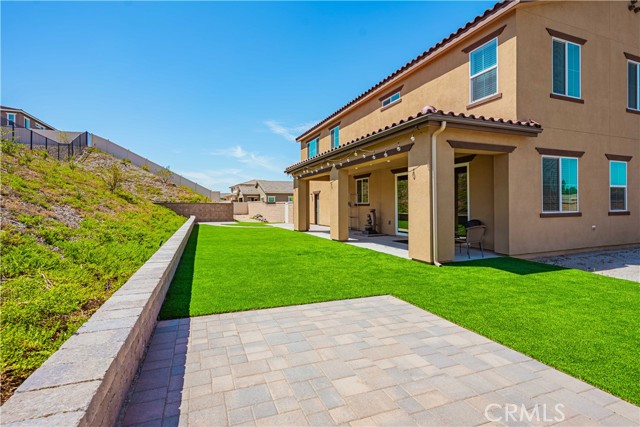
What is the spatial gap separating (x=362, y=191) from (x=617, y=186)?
10.3 m

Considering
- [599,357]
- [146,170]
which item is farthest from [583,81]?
[146,170]

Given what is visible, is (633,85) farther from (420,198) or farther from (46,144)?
(46,144)

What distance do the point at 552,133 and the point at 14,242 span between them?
514 inches

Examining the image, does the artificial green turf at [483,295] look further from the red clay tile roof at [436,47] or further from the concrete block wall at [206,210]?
the concrete block wall at [206,210]

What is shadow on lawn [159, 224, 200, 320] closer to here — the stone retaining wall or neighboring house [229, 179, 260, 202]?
the stone retaining wall

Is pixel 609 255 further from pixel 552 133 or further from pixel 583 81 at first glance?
pixel 583 81

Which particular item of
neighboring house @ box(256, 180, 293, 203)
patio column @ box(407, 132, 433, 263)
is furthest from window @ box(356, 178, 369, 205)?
neighboring house @ box(256, 180, 293, 203)

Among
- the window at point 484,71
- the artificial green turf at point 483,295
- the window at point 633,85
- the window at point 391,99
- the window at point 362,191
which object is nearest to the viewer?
the artificial green turf at point 483,295

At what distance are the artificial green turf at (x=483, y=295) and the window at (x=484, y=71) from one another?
5.16 meters

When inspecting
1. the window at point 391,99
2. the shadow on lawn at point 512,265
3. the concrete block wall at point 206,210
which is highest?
the window at point 391,99

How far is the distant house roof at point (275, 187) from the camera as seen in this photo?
51706mm

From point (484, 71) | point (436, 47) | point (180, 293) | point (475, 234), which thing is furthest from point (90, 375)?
point (436, 47)

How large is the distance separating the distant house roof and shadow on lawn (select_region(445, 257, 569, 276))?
146 feet

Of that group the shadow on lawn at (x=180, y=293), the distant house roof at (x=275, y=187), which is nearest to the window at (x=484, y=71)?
the shadow on lawn at (x=180, y=293)
